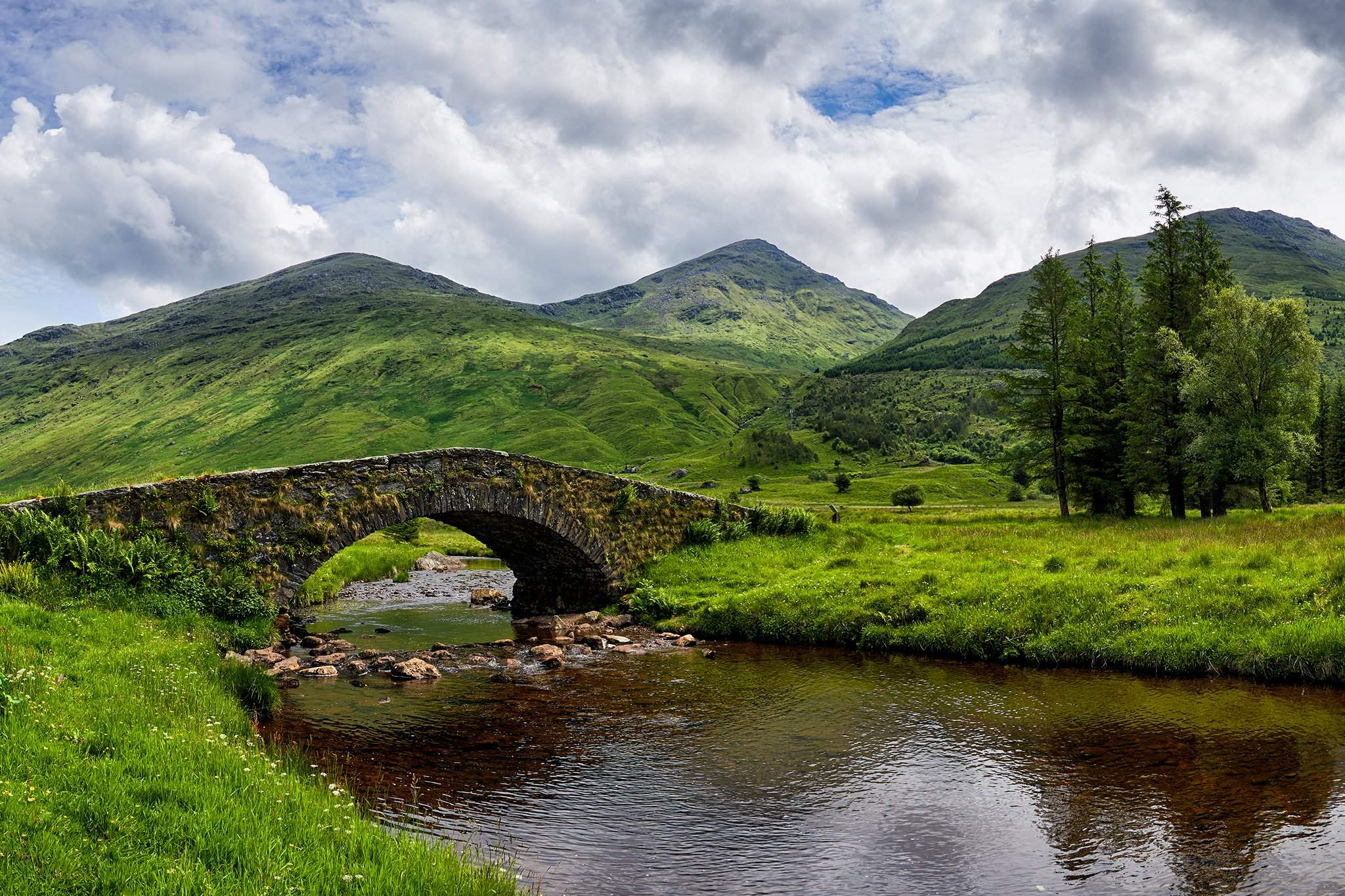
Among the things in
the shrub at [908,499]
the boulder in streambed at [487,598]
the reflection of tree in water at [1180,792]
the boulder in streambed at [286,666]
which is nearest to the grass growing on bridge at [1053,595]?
the reflection of tree in water at [1180,792]

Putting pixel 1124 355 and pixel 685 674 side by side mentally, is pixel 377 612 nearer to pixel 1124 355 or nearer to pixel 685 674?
pixel 685 674

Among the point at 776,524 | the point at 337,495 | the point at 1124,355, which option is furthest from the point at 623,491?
the point at 1124,355

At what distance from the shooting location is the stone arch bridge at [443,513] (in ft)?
63.9

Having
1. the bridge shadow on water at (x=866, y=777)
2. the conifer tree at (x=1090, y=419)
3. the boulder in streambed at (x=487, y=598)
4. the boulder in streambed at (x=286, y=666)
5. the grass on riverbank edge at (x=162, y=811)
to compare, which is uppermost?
the conifer tree at (x=1090, y=419)

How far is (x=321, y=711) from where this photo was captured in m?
15.8

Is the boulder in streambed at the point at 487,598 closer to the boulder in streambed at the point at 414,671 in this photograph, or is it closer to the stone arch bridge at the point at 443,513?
the stone arch bridge at the point at 443,513

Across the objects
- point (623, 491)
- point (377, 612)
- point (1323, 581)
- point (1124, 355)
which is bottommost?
point (377, 612)

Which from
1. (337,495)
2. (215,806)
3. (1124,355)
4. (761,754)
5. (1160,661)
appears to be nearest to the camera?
(215,806)

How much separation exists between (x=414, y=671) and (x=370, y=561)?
95.8 ft

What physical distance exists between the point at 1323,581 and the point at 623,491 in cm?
2043

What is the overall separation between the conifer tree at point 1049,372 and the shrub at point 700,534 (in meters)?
24.4

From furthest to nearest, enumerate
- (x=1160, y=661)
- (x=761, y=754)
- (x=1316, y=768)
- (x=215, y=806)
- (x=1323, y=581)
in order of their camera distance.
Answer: (x=1323, y=581) < (x=1160, y=661) < (x=761, y=754) < (x=1316, y=768) < (x=215, y=806)

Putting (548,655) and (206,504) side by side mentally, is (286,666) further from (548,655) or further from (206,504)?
(548,655)

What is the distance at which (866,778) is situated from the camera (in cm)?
1227
